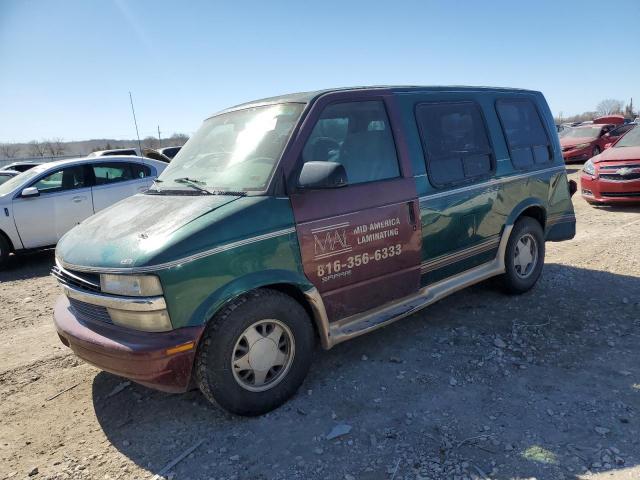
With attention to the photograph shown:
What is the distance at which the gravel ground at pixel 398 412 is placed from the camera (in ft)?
8.61

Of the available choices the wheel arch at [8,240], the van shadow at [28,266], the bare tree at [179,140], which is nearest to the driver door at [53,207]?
the wheel arch at [8,240]

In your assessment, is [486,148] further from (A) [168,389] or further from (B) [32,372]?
(B) [32,372]

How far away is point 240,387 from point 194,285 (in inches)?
29.5

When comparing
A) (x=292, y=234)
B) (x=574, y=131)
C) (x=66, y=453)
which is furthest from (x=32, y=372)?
(x=574, y=131)

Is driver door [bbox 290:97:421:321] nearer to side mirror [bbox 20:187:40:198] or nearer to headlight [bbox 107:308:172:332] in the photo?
headlight [bbox 107:308:172:332]

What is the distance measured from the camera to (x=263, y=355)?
10.1 feet

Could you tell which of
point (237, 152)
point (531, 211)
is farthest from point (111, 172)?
point (531, 211)

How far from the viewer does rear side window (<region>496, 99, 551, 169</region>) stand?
475 centimetres

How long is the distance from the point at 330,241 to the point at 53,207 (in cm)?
633

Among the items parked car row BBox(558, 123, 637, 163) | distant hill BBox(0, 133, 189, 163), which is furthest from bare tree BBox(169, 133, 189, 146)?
parked car row BBox(558, 123, 637, 163)

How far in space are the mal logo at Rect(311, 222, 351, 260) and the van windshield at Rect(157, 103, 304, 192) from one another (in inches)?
19.7

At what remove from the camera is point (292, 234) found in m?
3.08

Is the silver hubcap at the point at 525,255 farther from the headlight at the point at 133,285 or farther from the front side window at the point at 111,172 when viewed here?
the front side window at the point at 111,172

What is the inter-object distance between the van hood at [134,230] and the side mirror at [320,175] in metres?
0.48
